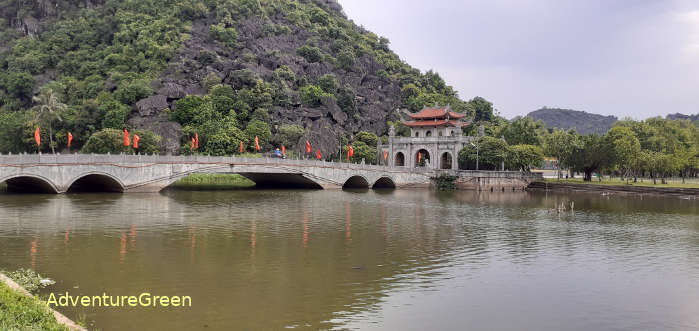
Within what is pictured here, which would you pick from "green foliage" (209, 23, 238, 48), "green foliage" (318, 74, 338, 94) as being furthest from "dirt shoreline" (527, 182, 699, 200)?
"green foliage" (209, 23, 238, 48)

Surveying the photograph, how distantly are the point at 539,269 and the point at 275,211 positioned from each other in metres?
22.7

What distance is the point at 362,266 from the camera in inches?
800

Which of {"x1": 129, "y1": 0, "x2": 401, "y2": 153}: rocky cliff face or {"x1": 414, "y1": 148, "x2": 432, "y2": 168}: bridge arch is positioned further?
{"x1": 129, "y1": 0, "x2": 401, "y2": 153}: rocky cliff face

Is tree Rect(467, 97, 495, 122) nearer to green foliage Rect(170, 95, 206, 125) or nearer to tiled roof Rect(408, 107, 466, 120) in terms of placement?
tiled roof Rect(408, 107, 466, 120)

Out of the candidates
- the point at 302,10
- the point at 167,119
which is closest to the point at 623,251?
the point at 167,119

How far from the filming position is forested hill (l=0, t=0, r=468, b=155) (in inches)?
3396

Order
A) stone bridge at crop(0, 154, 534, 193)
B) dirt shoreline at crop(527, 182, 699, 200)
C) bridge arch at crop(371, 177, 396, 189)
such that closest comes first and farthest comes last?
stone bridge at crop(0, 154, 534, 193), dirt shoreline at crop(527, 182, 699, 200), bridge arch at crop(371, 177, 396, 189)

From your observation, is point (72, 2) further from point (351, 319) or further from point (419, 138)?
point (351, 319)

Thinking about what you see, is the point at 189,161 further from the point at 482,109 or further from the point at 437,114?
the point at 482,109

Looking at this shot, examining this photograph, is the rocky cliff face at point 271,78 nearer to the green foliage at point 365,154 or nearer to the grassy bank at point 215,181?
the green foliage at point 365,154

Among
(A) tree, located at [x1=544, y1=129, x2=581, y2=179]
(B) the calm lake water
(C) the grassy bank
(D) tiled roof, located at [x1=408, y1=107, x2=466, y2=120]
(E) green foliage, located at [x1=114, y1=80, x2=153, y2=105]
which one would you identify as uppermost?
(E) green foliage, located at [x1=114, y1=80, x2=153, y2=105]

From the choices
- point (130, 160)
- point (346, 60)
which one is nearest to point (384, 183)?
point (130, 160)

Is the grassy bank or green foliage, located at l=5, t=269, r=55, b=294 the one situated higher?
the grassy bank

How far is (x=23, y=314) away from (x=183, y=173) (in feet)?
147
